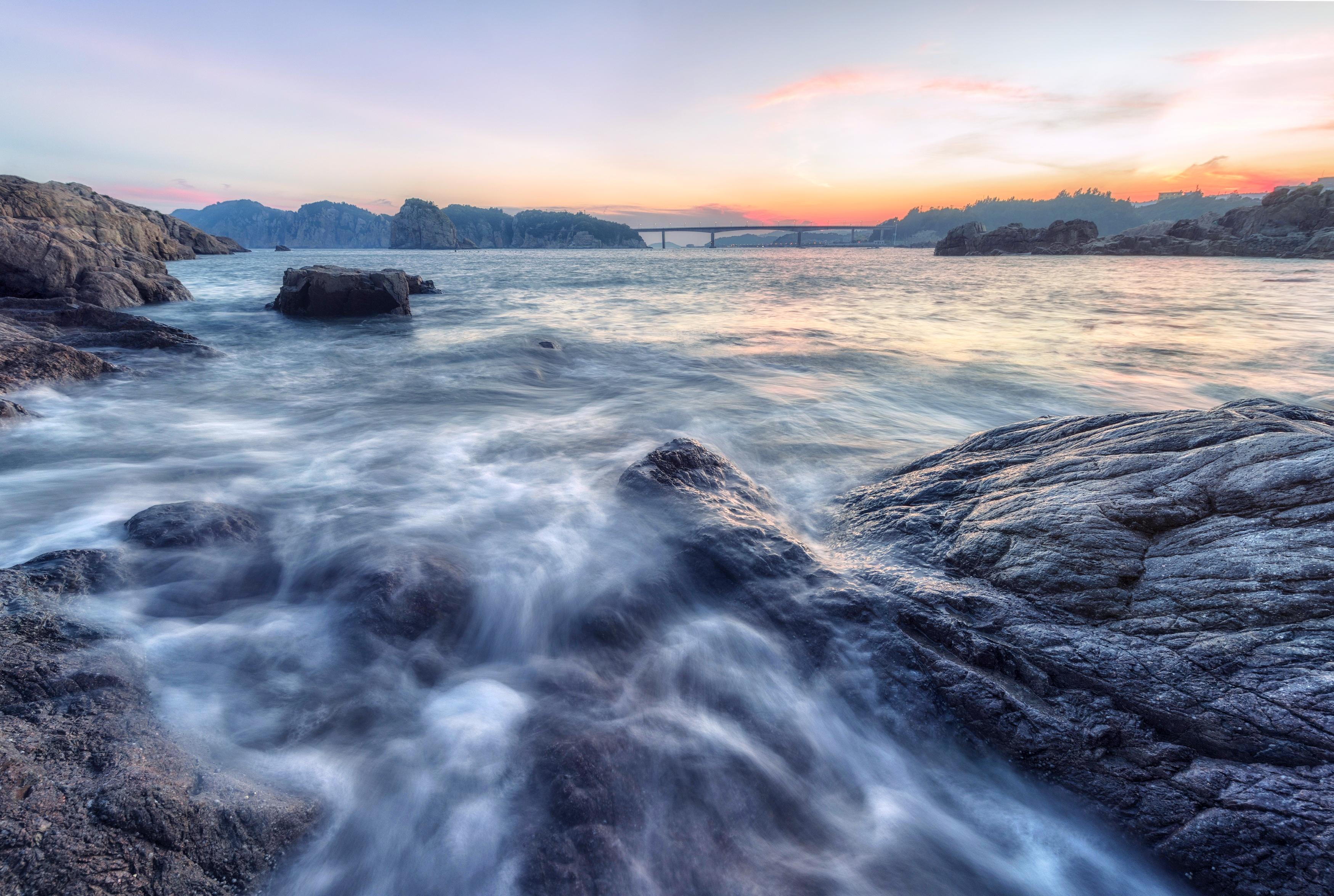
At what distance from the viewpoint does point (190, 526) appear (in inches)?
154

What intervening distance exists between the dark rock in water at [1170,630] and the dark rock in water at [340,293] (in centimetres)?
1570

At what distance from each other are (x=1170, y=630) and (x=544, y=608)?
3.47 meters

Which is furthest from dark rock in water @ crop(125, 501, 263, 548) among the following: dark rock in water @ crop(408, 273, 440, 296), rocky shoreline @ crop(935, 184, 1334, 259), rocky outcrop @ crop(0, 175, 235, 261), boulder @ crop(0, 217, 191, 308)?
rocky shoreline @ crop(935, 184, 1334, 259)

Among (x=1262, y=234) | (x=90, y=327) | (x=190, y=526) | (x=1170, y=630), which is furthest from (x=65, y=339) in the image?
(x=1262, y=234)

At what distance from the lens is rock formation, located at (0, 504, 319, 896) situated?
1.65 m

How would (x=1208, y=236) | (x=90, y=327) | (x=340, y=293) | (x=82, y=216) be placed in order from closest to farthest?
(x=90, y=327) → (x=340, y=293) → (x=82, y=216) → (x=1208, y=236)

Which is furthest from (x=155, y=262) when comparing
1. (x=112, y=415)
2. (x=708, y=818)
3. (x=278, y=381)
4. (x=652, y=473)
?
(x=708, y=818)

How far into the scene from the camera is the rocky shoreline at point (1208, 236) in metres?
52.8

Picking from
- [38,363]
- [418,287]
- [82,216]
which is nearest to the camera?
[38,363]

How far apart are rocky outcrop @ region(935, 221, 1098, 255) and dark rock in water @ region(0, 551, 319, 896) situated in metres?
90.6

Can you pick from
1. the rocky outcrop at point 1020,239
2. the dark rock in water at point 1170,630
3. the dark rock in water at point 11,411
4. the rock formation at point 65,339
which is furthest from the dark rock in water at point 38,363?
the rocky outcrop at point 1020,239

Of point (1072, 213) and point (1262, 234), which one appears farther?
point (1072, 213)

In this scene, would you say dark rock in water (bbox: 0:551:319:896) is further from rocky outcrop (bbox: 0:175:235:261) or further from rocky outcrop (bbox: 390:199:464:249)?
rocky outcrop (bbox: 390:199:464:249)

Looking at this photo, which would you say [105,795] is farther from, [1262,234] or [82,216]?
[1262,234]
